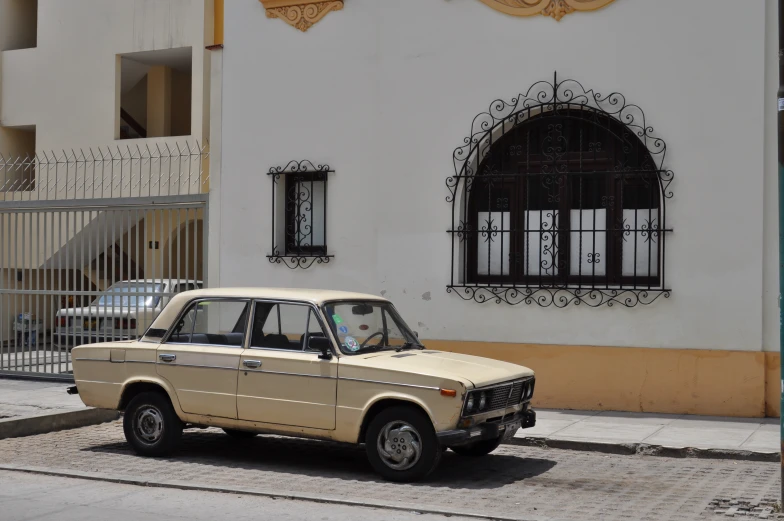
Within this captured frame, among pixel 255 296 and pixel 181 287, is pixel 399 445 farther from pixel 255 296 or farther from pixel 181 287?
pixel 181 287

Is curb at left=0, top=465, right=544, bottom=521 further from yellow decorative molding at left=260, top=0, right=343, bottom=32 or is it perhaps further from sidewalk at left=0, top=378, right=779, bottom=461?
yellow decorative molding at left=260, top=0, right=343, bottom=32

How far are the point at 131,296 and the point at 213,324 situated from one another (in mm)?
5227

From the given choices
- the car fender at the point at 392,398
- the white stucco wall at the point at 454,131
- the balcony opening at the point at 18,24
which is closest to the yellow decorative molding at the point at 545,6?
the white stucco wall at the point at 454,131

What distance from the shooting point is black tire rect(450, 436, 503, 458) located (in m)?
9.02

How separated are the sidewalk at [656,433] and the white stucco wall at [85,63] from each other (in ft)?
41.6

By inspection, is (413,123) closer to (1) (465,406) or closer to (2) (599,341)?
(2) (599,341)

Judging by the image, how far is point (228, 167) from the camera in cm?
1397

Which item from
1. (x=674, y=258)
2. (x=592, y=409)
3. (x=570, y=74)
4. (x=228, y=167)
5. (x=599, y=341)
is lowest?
(x=592, y=409)

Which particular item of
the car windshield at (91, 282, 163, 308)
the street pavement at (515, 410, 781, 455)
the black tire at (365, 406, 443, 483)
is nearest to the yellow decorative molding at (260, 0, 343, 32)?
the car windshield at (91, 282, 163, 308)

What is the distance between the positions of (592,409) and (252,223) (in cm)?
521

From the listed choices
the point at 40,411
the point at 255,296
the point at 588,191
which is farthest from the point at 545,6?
the point at 40,411

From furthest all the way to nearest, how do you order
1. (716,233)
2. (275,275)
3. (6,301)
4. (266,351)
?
1. (6,301)
2. (275,275)
3. (716,233)
4. (266,351)

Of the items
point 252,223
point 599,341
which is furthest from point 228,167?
point 599,341

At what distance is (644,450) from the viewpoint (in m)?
9.62
